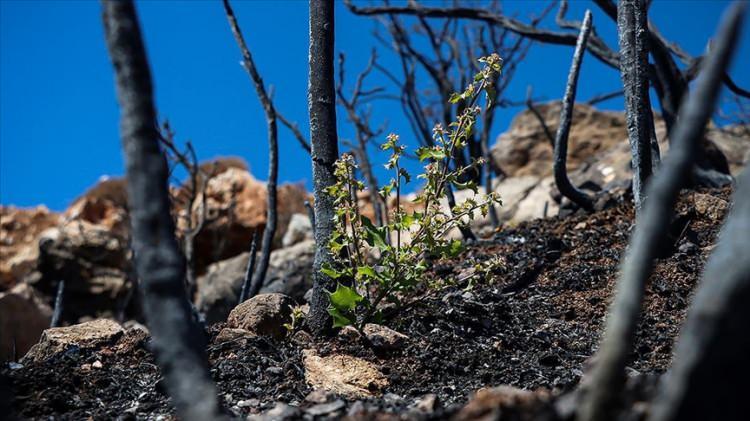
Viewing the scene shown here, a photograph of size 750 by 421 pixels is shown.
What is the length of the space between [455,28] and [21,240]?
38.2 feet

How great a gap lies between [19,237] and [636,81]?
1736 centimetres

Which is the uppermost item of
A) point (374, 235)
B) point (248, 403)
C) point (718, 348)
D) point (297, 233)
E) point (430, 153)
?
point (297, 233)

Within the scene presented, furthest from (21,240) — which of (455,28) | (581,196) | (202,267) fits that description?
(581,196)

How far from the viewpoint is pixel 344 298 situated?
4.23 m

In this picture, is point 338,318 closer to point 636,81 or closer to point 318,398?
point 318,398

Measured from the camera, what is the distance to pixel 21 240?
63.3 feet

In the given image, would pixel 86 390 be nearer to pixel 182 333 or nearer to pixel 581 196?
pixel 182 333

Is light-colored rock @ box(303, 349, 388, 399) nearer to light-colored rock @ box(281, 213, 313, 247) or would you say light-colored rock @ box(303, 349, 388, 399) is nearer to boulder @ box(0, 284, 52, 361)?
boulder @ box(0, 284, 52, 361)

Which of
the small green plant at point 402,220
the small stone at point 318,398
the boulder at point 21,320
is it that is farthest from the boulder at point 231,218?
the small stone at point 318,398

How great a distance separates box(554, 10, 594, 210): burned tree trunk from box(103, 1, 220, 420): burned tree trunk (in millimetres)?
4789

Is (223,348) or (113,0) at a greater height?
(113,0)

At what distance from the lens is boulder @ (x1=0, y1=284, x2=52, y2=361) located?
11.8 meters

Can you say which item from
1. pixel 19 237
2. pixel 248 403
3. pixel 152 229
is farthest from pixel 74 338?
pixel 19 237

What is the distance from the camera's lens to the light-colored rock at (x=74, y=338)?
14.6ft
